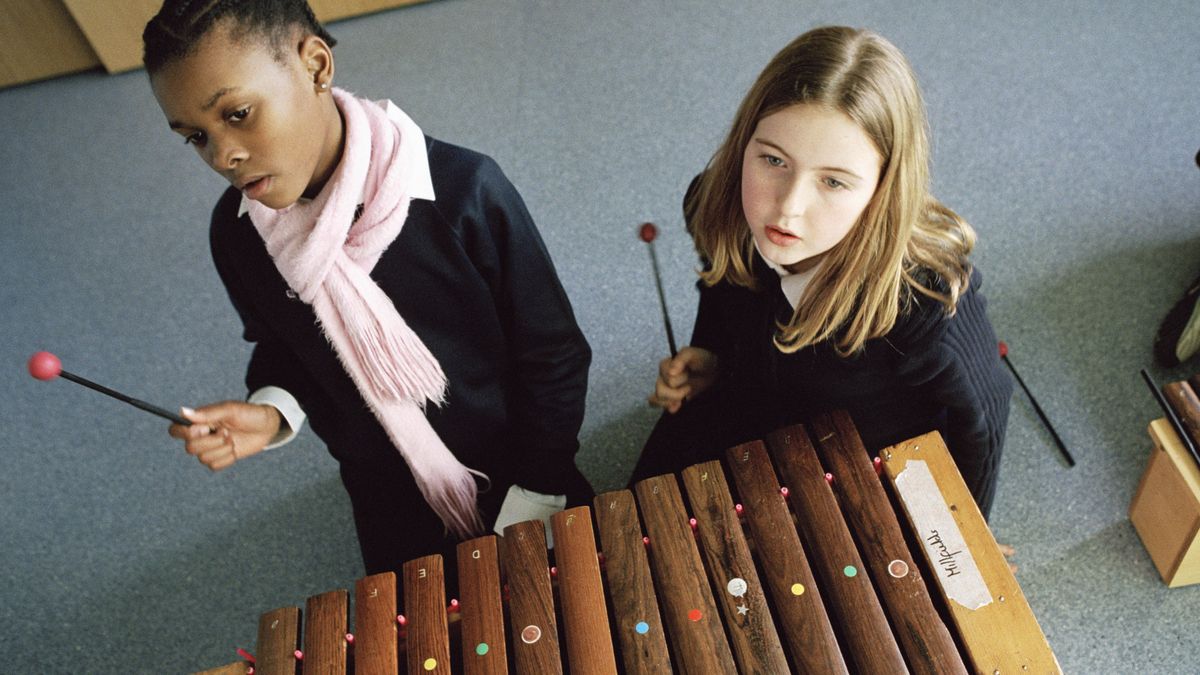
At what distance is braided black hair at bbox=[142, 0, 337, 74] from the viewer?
967 millimetres

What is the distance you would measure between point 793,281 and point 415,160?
1.86ft

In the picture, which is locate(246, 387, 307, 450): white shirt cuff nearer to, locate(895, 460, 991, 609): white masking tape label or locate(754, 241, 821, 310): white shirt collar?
locate(754, 241, 821, 310): white shirt collar

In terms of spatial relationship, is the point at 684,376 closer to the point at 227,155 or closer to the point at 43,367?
the point at 227,155

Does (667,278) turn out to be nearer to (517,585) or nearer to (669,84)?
(669,84)

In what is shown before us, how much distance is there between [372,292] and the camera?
1.22 metres

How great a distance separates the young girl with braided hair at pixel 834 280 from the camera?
1.08 meters

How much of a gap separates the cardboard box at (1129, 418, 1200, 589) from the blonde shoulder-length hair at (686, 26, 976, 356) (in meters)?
0.55

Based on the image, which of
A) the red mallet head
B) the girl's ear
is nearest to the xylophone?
the red mallet head

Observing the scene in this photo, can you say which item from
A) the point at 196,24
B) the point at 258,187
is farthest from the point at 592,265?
the point at 196,24

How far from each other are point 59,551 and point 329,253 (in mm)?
1369

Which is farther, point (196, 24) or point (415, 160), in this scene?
point (415, 160)

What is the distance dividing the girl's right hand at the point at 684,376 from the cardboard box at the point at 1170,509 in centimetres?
78

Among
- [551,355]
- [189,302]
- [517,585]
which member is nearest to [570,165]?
[189,302]

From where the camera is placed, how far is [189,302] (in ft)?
8.06
